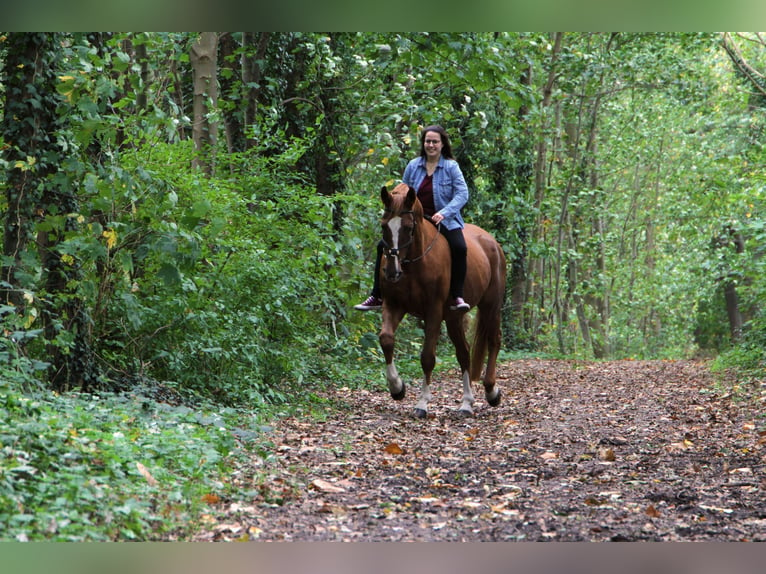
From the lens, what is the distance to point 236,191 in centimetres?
1090

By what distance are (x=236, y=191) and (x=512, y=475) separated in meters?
6.03

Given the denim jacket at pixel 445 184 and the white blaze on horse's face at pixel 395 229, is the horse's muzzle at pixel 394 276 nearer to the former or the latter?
the white blaze on horse's face at pixel 395 229

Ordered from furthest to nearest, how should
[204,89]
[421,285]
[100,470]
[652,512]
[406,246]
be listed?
[204,89], [421,285], [406,246], [652,512], [100,470]

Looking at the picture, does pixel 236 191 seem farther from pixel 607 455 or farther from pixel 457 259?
pixel 607 455

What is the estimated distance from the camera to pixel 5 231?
7.20 metres

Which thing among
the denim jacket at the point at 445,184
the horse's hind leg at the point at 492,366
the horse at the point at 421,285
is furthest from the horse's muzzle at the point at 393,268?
the horse's hind leg at the point at 492,366

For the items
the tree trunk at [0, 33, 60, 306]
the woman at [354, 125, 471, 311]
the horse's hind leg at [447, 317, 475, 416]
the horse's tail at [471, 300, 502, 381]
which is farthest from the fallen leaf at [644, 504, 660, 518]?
the horse's tail at [471, 300, 502, 381]

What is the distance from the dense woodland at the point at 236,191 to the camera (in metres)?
7.20

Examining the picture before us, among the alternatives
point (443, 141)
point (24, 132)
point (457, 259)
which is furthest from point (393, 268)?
point (24, 132)

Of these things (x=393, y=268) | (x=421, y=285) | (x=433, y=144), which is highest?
(x=433, y=144)

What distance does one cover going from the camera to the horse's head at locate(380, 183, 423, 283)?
8.97 metres

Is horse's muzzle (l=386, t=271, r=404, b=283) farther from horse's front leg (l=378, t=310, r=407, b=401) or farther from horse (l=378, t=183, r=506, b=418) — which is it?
horse's front leg (l=378, t=310, r=407, b=401)

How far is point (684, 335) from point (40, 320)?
125ft
